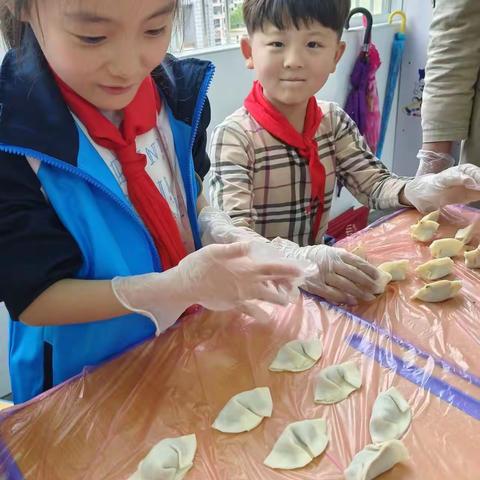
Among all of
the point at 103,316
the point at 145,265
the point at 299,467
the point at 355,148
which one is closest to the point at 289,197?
the point at 355,148

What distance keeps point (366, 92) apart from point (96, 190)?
2.08m

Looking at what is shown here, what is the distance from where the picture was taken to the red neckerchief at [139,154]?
0.68 m

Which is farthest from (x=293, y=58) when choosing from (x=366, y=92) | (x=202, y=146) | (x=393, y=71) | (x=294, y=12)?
(x=393, y=71)

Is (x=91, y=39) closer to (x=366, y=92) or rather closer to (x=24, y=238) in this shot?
(x=24, y=238)

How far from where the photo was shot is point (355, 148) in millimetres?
1281

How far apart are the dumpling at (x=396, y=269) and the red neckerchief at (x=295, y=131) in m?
0.39

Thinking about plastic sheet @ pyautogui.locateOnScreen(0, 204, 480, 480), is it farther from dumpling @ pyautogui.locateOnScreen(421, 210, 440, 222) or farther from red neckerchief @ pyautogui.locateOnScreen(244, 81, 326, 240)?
red neckerchief @ pyautogui.locateOnScreen(244, 81, 326, 240)

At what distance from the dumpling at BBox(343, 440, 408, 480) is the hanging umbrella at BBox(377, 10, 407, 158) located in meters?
2.50

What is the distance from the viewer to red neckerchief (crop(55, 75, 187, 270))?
2.24 feet

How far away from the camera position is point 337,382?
2.14ft

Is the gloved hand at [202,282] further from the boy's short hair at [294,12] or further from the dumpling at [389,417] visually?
the boy's short hair at [294,12]

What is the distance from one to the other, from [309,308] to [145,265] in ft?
0.93

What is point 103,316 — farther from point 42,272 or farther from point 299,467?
point 299,467

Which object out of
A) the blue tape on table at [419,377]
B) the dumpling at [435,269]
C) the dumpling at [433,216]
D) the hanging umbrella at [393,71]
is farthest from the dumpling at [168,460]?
the hanging umbrella at [393,71]
